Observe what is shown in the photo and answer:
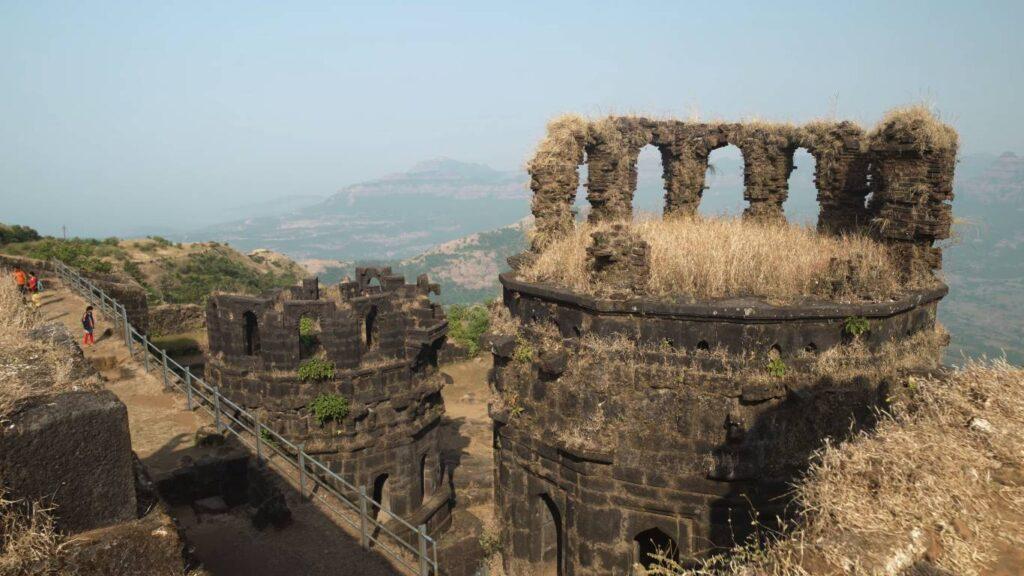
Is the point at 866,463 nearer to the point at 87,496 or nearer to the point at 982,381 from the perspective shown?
the point at 982,381

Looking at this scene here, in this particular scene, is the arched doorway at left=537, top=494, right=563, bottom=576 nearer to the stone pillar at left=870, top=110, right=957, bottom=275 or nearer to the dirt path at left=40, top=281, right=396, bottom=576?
the dirt path at left=40, top=281, right=396, bottom=576

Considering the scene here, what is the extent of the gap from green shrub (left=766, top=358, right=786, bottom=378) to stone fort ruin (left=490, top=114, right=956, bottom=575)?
3 cm

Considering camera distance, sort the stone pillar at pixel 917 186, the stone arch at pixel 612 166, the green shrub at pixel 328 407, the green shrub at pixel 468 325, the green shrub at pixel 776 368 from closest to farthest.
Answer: the green shrub at pixel 776 368, the stone pillar at pixel 917 186, the green shrub at pixel 328 407, the stone arch at pixel 612 166, the green shrub at pixel 468 325

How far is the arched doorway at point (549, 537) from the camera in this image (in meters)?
11.5

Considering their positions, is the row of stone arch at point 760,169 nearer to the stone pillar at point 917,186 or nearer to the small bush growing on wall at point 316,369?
the stone pillar at point 917,186

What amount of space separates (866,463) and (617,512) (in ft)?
19.1

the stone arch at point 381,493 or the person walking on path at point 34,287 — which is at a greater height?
the person walking on path at point 34,287

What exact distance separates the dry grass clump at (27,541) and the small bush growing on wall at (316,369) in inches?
418

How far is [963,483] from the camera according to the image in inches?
180

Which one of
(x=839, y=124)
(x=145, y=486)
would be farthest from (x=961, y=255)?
(x=145, y=486)

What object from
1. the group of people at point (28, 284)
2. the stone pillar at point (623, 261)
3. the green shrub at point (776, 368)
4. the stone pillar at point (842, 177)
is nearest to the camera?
the green shrub at point (776, 368)

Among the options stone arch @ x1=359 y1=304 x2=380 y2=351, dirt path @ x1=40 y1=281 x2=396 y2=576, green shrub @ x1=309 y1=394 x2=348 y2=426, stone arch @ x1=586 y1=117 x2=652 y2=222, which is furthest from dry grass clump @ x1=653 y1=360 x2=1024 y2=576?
stone arch @ x1=359 y1=304 x2=380 y2=351

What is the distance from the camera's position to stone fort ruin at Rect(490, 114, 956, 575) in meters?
9.23

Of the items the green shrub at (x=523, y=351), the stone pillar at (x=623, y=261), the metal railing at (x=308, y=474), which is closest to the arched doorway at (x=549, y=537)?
the metal railing at (x=308, y=474)
